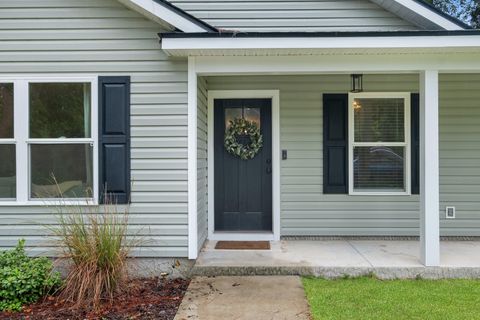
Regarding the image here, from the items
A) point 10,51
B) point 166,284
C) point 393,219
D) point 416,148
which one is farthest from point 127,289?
point 416,148

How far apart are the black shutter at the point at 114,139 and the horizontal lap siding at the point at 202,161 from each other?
0.88 m

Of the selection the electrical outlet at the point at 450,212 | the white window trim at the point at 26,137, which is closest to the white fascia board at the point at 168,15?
the white window trim at the point at 26,137

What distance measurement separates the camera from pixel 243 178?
6.31 meters

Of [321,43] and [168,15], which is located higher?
[168,15]

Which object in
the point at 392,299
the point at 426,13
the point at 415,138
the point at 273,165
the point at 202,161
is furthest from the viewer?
the point at 273,165

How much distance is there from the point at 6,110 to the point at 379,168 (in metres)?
4.93

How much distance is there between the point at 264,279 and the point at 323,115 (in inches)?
105

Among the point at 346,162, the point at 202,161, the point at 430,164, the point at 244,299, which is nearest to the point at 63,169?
the point at 202,161

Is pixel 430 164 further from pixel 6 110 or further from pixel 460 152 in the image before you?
pixel 6 110

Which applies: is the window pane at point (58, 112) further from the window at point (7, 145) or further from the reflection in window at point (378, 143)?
the reflection in window at point (378, 143)

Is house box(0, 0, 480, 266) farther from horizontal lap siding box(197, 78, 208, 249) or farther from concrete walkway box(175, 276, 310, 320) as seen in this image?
concrete walkway box(175, 276, 310, 320)

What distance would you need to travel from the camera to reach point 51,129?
4.80 meters

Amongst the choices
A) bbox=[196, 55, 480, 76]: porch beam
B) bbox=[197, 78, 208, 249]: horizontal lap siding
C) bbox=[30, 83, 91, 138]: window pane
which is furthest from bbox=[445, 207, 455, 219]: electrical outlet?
bbox=[30, 83, 91, 138]: window pane

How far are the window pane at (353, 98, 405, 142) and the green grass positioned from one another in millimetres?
2287
